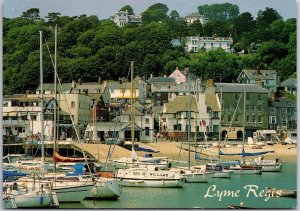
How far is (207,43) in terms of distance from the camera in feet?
216

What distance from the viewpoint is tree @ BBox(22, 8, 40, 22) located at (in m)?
46.2

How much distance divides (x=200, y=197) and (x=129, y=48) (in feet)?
122

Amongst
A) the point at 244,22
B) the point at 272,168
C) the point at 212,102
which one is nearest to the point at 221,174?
the point at 272,168

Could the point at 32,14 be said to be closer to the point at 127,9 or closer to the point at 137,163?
the point at 127,9

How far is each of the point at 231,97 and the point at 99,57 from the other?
A: 17.0 meters

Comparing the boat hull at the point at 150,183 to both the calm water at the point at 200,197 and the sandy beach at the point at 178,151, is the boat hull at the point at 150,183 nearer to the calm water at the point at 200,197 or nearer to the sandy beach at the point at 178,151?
the calm water at the point at 200,197

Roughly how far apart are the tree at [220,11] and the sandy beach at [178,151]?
30.1 m

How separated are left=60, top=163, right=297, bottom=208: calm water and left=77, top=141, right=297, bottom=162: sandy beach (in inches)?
191

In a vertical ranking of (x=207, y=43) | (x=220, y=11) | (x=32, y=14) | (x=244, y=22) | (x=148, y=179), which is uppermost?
(x=220, y=11)

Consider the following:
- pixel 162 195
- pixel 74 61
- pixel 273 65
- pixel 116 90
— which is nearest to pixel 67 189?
pixel 162 195

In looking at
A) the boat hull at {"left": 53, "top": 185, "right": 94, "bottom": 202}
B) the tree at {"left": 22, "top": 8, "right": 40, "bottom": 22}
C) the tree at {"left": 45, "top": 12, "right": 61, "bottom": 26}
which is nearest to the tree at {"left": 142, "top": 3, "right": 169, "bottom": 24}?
the tree at {"left": 45, "top": 12, "right": 61, "bottom": 26}

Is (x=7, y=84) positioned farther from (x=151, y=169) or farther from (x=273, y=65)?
(x=151, y=169)

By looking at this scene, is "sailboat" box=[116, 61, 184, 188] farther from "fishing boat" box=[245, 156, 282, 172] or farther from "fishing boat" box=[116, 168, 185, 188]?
"fishing boat" box=[245, 156, 282, 172]

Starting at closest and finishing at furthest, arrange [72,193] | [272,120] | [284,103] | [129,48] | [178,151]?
[72,193], [178,151], [272,120], [284,103], [129,48]
